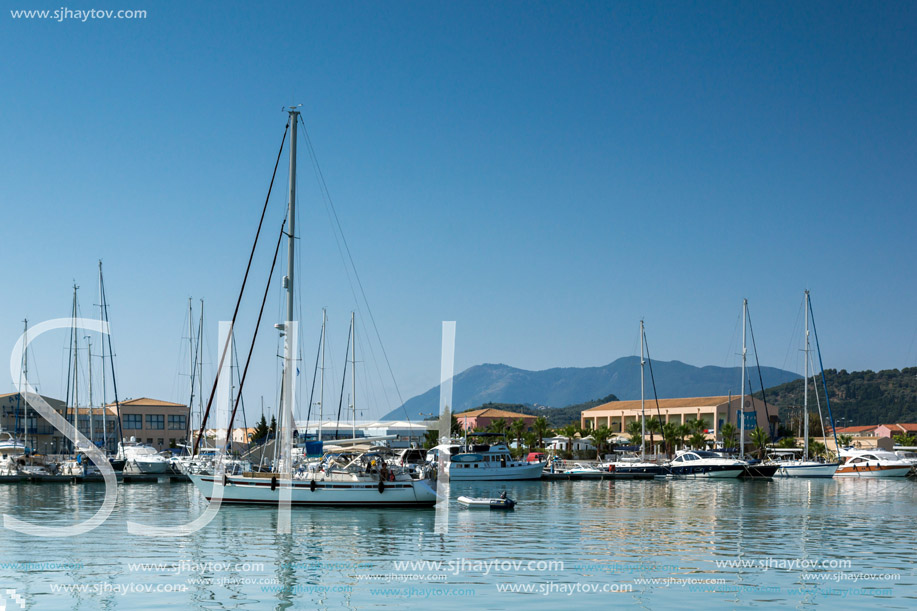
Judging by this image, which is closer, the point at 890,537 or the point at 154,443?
the point at 890,537

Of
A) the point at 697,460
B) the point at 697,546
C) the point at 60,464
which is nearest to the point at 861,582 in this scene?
the point at 697,546

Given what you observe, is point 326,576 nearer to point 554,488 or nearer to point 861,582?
point 861,582

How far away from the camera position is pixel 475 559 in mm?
25203

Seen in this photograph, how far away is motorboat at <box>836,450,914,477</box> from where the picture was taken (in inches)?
3255

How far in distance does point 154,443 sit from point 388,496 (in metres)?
92.1

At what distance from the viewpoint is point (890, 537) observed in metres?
31.9

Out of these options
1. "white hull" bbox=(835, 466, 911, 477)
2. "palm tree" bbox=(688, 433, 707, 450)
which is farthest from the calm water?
"palm tree" bbox=(688, 433, 707, 450)

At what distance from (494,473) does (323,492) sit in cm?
3550

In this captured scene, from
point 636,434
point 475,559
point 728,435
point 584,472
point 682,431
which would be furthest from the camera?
point 636,434

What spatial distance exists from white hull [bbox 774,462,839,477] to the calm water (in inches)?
1577

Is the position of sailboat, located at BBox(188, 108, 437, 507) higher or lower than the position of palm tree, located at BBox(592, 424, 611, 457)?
higher

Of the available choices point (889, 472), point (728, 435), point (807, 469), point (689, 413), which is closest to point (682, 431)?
point (728, 435)

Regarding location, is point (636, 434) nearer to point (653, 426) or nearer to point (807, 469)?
point (653, 426)

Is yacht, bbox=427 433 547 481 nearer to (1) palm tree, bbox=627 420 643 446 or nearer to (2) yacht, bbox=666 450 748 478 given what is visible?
(2) yacht, bbox=666 450 748 478
